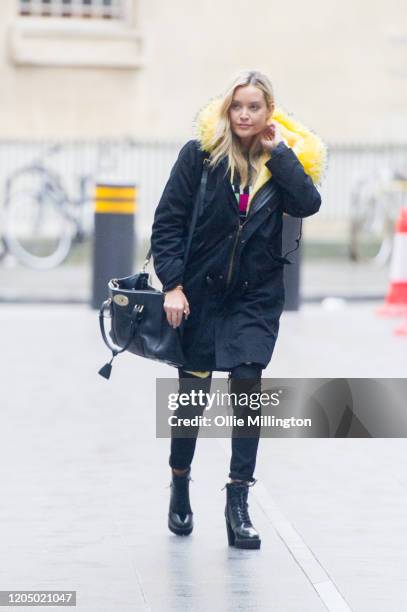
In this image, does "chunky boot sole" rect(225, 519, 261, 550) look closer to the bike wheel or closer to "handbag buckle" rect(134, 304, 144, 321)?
"handbag buckle" rect(134, 304, 144, 321)

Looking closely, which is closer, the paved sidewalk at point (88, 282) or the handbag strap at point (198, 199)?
the handbag strap at point (198, 199)

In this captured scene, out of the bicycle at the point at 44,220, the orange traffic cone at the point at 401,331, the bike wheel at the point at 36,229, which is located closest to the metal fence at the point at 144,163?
the bicycle at the point at 44,220

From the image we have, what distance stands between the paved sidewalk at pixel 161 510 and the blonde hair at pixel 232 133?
1375mm

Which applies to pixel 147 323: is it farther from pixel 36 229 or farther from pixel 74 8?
pixel 74 8

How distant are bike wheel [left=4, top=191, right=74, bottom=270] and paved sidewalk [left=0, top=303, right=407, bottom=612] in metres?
6.45

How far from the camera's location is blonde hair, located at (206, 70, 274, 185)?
595cm

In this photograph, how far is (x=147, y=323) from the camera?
6.06 m

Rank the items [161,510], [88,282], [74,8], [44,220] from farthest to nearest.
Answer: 1. [74,8]
2. [44,220]
3. [88,282]
4. [161,510]

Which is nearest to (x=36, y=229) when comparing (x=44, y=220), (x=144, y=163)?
(x=44, y=220)

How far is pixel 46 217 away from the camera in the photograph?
17.8 meters

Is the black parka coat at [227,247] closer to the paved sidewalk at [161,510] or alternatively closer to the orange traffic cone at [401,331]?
the paved sidewalk at [161,510]

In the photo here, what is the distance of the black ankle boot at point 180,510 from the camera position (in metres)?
6.31

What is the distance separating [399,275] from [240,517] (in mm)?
7788

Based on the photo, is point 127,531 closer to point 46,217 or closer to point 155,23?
point 46,217
